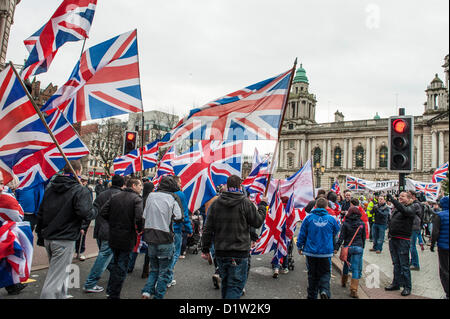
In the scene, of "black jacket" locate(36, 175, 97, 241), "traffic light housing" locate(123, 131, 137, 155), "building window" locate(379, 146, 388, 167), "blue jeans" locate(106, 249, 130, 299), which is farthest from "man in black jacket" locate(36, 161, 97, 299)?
"building window" locate(379, 146, 388, 167)

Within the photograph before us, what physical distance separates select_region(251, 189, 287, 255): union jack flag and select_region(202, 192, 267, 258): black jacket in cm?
303

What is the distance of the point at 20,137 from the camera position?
4.90 metres

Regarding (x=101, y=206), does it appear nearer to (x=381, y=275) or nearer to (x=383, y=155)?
(x=381, y=275)

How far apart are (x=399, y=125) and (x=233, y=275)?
4.70 m

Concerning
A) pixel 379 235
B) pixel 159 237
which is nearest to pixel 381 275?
pixel 379 235

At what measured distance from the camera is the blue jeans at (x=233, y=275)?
4.32m

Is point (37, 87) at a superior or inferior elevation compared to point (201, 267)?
superior

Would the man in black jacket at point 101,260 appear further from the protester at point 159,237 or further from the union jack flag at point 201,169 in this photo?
the union jack flag at point 201,169

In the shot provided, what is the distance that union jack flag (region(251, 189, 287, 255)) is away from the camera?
7457 millimetres

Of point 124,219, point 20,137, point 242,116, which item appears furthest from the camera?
point 242,116

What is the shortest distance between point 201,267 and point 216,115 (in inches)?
150
